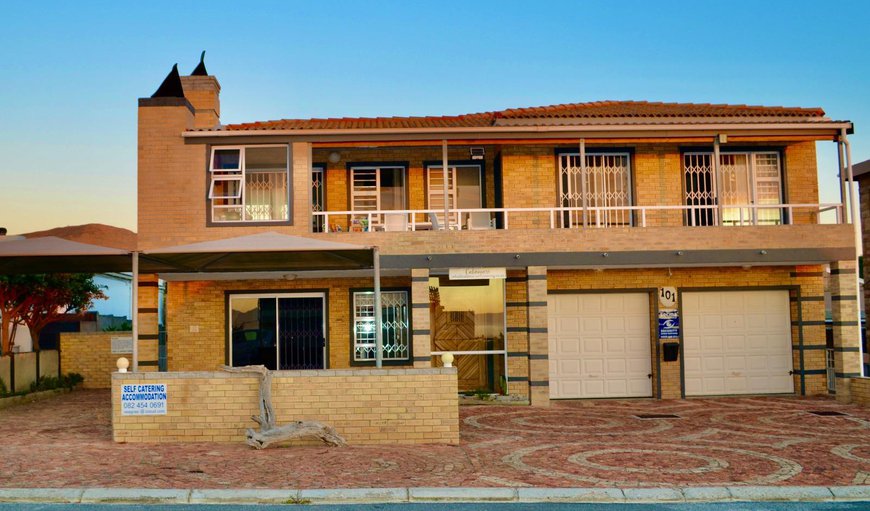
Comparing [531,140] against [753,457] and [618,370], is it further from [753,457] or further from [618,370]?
[753,457]

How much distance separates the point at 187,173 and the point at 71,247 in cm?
470

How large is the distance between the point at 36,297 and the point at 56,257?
10104 millimetres

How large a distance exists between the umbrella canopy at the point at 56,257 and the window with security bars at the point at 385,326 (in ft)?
16.4

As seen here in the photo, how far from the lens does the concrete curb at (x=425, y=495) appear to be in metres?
8.88

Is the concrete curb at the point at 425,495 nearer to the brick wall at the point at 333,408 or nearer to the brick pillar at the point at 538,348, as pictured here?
the brick wall at the point at 333,408

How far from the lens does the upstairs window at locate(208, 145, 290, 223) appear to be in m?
18.3

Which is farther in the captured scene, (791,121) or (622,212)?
(622,212)

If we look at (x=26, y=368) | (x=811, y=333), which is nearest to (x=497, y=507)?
(x=811, y=333)

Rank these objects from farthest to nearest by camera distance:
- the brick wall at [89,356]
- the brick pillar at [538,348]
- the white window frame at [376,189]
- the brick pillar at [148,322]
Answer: the brick wall at [89,356] → the white window frame at [376,189] → the brick pillar at [148,322] → the brick pillar at [538,348]

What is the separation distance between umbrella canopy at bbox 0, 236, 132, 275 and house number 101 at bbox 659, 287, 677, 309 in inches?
426

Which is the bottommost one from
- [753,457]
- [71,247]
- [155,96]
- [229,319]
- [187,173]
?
[753,457]

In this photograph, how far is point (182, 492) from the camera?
900 centimetres

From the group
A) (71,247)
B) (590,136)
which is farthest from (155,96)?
(590,136)

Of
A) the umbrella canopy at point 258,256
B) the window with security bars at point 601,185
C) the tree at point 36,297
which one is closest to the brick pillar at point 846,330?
the window with security bars at point 601,185
